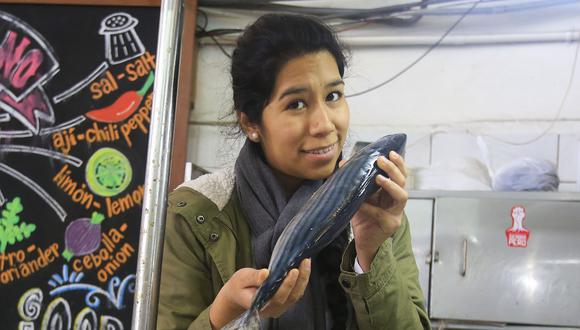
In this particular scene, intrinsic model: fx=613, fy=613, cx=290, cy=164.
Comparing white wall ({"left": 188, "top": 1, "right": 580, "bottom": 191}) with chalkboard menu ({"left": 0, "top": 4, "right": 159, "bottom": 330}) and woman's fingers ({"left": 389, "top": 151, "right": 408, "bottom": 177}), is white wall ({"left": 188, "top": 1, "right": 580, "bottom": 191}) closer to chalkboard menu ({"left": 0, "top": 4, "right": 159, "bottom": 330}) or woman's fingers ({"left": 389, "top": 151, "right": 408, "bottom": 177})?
chalkboard menu ({"left": 0, "top": 4, "right": 159, "bottom": 330})

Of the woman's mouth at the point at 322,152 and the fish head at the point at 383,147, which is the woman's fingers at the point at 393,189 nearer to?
the fish head at the point at 383,147

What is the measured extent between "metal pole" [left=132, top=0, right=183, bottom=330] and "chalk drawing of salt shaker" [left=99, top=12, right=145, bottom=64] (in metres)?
2.26

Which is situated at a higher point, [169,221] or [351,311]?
[169,221]

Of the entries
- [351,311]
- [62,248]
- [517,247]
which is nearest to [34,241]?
[62,248]

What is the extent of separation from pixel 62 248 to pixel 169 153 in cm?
224

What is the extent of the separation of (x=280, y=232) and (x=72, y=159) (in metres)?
2.12

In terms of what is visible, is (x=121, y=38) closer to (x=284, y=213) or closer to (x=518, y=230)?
(x=518, y=230)

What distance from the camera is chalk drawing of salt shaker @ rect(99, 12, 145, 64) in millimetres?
2832

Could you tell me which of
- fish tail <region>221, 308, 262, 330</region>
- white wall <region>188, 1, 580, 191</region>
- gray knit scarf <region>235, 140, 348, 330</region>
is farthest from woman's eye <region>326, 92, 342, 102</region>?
white wall <region>188, 1, 580, 191</region>

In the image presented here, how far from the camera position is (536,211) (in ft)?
7.84

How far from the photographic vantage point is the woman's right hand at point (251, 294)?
1.97ft

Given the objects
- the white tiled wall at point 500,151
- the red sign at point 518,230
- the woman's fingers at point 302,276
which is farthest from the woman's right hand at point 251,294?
the white tiled wall at point 500,151

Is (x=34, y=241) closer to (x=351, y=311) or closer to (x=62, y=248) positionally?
(x=62, y=248)

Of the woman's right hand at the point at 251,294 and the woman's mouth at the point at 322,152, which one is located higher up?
the woman's mouth at the point at 322,152
